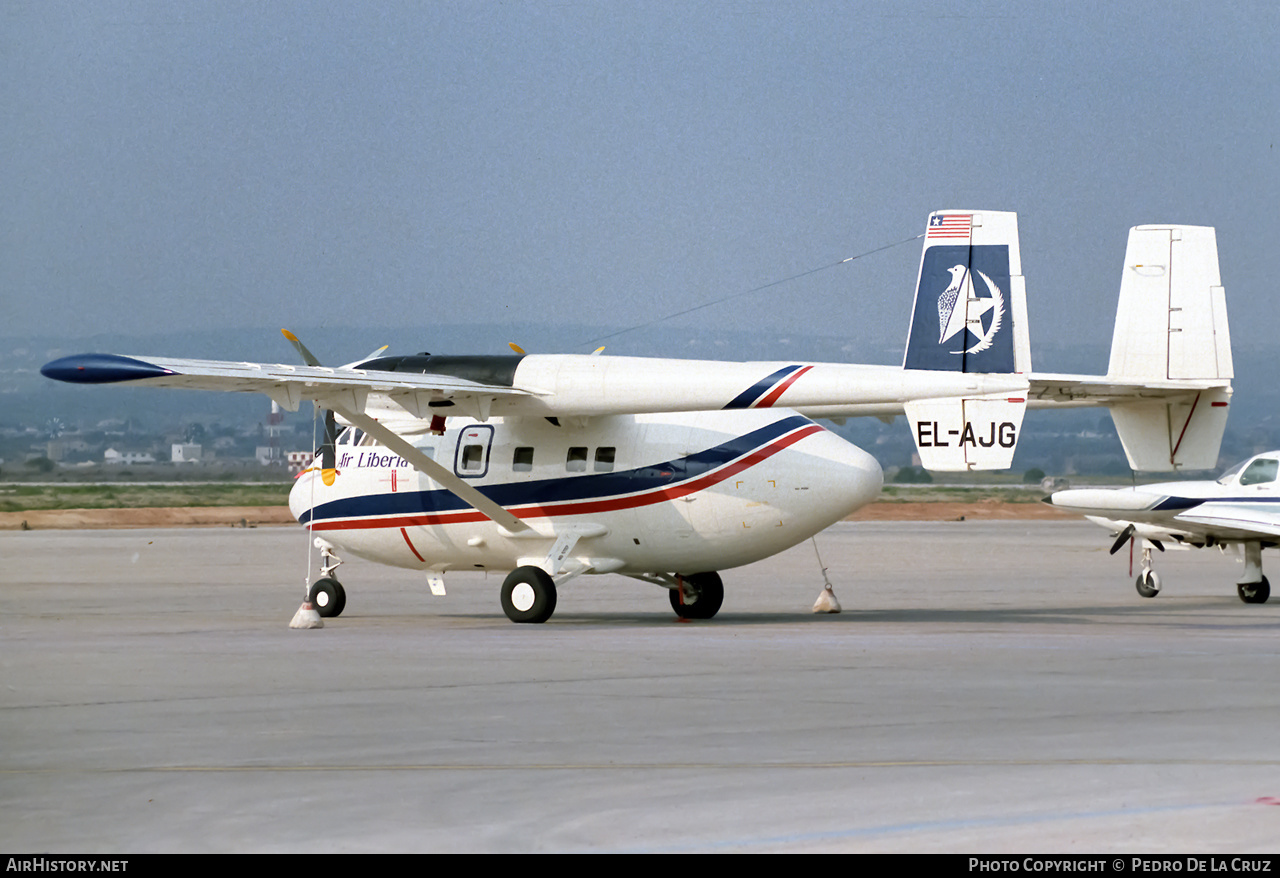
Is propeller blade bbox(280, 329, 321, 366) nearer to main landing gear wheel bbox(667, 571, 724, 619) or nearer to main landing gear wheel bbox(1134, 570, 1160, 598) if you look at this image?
main landing gear wheel bbox(667, 571, 724, 619)

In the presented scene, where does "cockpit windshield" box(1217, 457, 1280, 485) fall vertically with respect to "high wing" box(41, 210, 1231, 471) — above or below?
below

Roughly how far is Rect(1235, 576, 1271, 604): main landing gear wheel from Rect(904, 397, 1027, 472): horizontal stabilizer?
8.87 m

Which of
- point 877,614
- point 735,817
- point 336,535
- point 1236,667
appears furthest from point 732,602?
point 735,817

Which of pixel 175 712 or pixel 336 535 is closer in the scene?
pixel 175 712

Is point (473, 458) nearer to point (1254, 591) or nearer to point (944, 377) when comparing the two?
point (944, 377)

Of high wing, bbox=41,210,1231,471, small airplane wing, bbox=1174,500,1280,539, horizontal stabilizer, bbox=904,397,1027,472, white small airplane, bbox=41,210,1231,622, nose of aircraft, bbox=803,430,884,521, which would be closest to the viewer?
horizontal stabilizer, bbox=904,397,1027,472

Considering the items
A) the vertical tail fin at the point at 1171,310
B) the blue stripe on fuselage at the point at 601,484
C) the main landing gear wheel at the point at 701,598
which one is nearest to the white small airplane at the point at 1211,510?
the vertical tail fin at the point at 1171,310

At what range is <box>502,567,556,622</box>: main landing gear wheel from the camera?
18484mm

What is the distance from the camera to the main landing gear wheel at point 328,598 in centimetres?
2066

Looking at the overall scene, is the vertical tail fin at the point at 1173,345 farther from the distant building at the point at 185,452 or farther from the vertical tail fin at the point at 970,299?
the distant building at the point at 185,452

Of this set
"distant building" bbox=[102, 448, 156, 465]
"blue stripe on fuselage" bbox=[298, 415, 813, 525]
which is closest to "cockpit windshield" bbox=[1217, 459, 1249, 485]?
"blue stripe on fuselage" bbox=[298, 415, 813, 525]

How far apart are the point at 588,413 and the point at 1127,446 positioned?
6.39 metres
